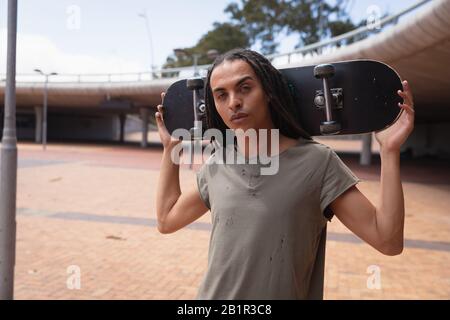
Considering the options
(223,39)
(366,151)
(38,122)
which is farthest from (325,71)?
(223,39)

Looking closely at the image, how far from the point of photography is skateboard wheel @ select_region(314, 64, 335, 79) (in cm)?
134

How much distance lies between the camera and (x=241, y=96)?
138 cm

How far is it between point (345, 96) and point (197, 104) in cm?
57

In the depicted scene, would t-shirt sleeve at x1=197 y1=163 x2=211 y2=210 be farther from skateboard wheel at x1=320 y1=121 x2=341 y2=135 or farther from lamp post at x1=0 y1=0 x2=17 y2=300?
lamp post at x1=0 y1=0 x2=17 y2=300

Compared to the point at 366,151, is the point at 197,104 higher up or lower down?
lower down

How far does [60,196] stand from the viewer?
34.0 ft

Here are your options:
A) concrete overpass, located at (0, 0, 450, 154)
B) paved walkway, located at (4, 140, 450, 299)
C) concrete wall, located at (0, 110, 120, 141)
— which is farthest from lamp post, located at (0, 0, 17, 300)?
concrete wall, located at (0, 110, 120, 141)

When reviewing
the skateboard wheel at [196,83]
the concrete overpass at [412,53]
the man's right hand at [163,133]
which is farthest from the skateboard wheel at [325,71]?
the concrete overpass at [412,53]

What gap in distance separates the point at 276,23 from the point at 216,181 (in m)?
43.2

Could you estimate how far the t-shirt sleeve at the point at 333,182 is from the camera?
4.29 feet

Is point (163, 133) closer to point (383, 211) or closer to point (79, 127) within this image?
point (383, 211)

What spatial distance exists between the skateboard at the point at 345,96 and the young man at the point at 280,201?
0.15 feet

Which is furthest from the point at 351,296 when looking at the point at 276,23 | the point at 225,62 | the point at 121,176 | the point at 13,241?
the point at 276,23

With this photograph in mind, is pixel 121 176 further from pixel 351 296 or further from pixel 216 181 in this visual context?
pixel 216 181
